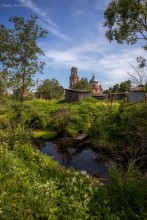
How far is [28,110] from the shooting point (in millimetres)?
14930

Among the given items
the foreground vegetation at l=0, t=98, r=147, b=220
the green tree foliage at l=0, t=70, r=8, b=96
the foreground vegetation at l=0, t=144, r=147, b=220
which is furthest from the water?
the foreground vegetation at l=0, t=144, r=147, b=220

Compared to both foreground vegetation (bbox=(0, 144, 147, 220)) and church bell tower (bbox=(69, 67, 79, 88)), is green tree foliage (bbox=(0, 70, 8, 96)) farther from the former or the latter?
church bell tower (bbox=(69, 67, 79, 88))

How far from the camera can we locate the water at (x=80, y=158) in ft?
42.0

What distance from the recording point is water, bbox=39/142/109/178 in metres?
12.8

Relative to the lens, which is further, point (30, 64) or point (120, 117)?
point (120, 117)

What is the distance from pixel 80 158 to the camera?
14945 millimetres

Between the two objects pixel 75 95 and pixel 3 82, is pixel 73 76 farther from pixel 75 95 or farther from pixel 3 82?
pixel 3 82

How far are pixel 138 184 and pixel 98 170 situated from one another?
641cm

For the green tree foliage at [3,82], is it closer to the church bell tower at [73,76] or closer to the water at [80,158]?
the water at [80,158]

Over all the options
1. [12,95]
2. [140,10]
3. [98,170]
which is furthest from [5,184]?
[140,10]

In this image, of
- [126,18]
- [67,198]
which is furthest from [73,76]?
[67,198]

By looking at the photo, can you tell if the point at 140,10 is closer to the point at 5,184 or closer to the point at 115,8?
the point at 115,8

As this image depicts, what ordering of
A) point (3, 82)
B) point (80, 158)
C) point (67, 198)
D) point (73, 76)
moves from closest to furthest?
point (67, 198), point (3, 82), point (80, 158), point (73, 76)

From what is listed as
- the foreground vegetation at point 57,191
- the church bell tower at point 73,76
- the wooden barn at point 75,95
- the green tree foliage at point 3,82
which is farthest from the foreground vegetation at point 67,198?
the church bell tower at point 73,76
